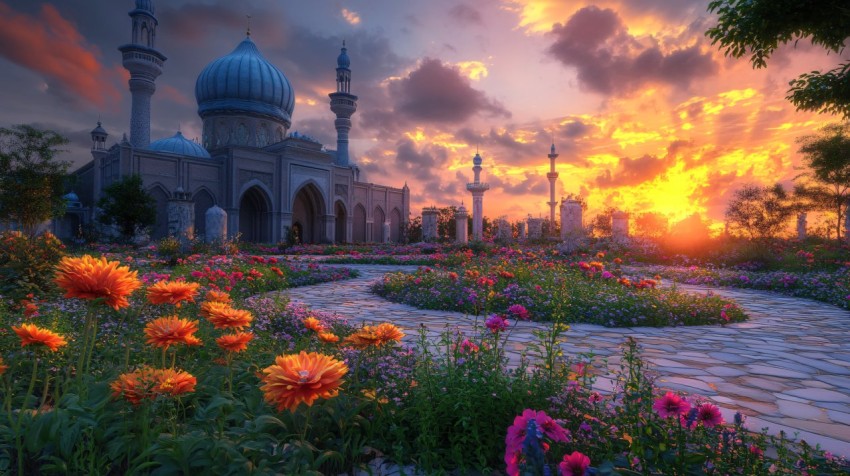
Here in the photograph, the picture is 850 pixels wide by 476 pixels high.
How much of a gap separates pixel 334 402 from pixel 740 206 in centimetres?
3781

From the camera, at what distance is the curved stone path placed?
2.97 metres

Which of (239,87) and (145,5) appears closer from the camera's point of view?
(145,5)

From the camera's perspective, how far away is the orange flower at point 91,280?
70.0 inches

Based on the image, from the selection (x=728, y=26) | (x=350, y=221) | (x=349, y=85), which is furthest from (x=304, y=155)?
(x=728, y=26)

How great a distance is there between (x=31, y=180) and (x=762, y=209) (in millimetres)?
45362

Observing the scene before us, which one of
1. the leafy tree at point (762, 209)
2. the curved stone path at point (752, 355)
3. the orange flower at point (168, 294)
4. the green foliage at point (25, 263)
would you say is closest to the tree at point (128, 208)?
the green foliage at point (25, 263)

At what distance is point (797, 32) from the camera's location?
1010 cm

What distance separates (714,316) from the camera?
639 cm

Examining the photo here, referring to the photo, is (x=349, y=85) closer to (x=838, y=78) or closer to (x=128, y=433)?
(x=838, y=78)

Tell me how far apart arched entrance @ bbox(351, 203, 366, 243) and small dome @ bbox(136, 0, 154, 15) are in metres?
20.7

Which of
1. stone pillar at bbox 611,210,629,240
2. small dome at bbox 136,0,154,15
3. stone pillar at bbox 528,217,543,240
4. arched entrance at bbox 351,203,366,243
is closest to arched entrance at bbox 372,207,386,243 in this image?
arched entrance at bbox 351,203,366,243

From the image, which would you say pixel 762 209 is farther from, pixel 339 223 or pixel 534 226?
pixel 339 223

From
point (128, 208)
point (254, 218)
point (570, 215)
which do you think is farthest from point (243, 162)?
point (570, 215)

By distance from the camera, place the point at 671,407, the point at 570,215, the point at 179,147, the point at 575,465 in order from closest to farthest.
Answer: the point at 575,465, the point at 671,407, the point at 570,215, the point at 179,147
